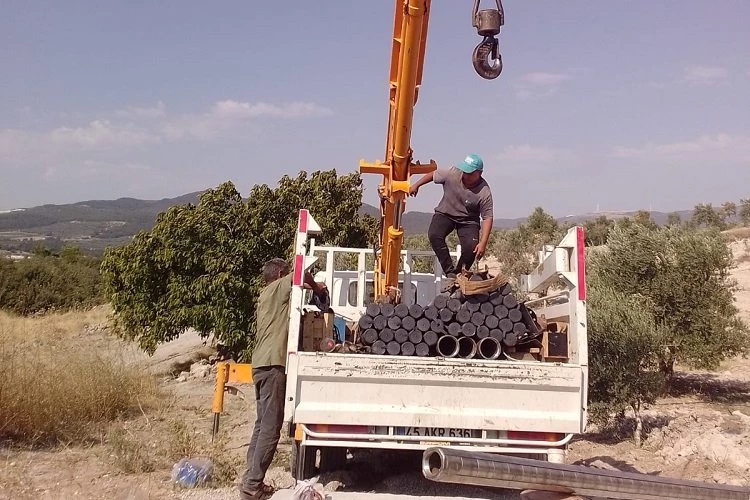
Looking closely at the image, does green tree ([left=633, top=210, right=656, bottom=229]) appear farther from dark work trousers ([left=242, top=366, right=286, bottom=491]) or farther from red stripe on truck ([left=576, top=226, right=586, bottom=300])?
dark work trousers ([left=242, top=366, right=286, bottom=491])

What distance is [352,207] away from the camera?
1486 cm

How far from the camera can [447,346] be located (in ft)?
19.2

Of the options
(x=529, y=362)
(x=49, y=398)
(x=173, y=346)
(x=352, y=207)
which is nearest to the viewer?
(x=529, y=362)

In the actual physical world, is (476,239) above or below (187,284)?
above

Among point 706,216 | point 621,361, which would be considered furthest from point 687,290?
point 706,216

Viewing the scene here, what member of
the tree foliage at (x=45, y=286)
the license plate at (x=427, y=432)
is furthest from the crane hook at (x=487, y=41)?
the tree foliage at (x=45, y=286)

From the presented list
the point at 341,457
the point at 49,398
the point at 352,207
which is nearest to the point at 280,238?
the point at 352,207

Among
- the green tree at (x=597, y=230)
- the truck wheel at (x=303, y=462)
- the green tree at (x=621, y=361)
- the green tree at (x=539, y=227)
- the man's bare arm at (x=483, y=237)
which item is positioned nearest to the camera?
the truck wheel at (x=303, y=462)

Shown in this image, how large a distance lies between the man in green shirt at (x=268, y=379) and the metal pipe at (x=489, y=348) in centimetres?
155

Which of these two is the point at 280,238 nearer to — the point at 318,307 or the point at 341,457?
the point at 318,307

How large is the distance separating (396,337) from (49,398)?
14.9 ft

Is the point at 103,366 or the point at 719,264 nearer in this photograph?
the point at 103,366

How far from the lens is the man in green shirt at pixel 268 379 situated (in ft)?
18.9

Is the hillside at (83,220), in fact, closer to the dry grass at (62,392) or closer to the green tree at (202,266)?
the green tree at (202,266)
